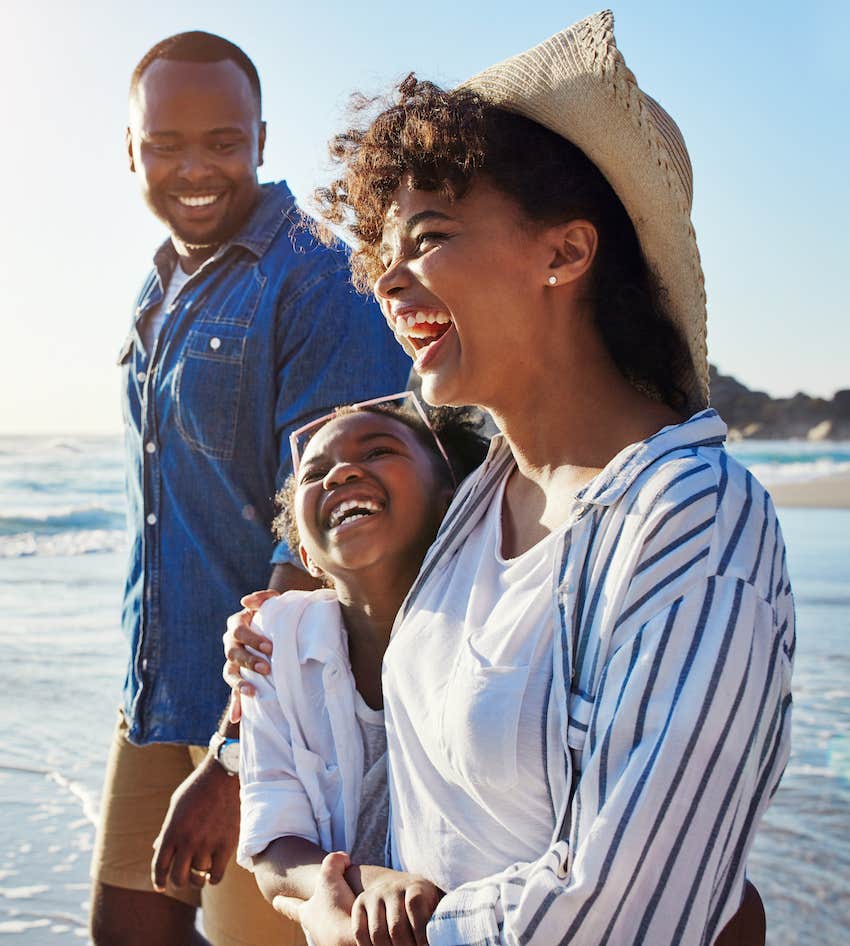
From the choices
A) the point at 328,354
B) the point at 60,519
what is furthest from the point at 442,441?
the point at 60,519

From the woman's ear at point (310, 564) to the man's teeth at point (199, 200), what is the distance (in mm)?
1111

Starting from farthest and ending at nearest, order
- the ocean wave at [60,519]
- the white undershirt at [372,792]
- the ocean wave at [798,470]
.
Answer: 1. the ocean wave at [798,470]
2. the ocean wave at [60,519]
3. the white undershirt at [372,792]

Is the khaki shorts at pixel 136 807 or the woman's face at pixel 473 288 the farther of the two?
the khaki shorts at pixel 136 807

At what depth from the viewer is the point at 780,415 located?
36281 mm

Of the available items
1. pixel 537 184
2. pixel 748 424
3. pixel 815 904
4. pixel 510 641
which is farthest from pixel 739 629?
pixel 748 424

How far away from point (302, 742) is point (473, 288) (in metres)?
0.84

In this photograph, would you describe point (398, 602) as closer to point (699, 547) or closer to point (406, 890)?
point (406, 890)

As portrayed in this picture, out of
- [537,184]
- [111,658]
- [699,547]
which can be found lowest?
[111,658]

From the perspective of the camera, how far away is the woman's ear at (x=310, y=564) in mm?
2336

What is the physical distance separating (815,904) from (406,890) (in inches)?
108

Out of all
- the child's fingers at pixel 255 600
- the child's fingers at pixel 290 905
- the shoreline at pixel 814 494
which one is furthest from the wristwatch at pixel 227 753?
the shoreline at pixel 814 494

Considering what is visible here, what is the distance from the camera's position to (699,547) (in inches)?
53.2

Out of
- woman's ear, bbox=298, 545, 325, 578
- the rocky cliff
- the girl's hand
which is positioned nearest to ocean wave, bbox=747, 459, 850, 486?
the rocky cliff

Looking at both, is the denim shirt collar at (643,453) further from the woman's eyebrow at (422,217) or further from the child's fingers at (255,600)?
the child's fingers at (255,600)
